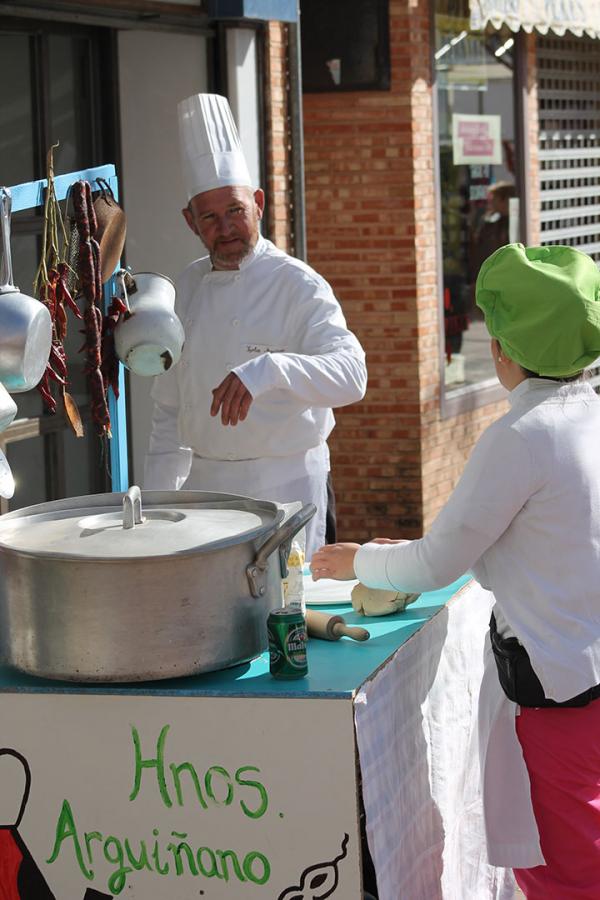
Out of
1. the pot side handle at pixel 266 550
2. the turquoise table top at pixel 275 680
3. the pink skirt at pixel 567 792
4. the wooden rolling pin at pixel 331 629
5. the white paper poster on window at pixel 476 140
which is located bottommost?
the pink skirt at pixel 567 792

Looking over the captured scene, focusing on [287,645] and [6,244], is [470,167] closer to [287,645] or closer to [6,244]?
[6,244]

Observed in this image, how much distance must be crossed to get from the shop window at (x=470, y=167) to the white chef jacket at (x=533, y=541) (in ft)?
17.8

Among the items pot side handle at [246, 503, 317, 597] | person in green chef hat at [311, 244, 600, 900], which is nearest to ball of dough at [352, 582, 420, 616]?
person in green chef hat at [311, 244, 600, 900]

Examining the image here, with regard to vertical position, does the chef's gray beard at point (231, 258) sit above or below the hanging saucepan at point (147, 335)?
above

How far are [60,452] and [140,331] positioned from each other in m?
2.25

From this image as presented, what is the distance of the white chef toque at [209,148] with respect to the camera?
441 centimetres

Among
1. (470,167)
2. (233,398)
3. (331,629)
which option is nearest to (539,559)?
(331,629)

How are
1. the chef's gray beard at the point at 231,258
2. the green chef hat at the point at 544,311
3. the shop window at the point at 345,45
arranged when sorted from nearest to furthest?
the green chef hat at the point at 544,311 < the chef's gray beard at the point at 231,258 < the shop window at the point at 345,45

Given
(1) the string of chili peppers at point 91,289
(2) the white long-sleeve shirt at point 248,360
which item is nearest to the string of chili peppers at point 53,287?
(1) the string of chili peppers at point 91,289

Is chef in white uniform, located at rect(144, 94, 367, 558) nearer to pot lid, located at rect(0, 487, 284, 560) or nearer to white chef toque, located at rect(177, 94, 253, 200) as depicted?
white chef toque, located at rect(177, 94, 253, 200)

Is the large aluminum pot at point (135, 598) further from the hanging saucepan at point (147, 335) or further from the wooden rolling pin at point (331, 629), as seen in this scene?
the hanging saucepan at point (147, 335)

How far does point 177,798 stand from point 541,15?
6.49 meters

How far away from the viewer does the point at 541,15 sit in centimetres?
A: 819

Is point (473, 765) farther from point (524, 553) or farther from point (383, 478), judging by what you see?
point (383, 478)
